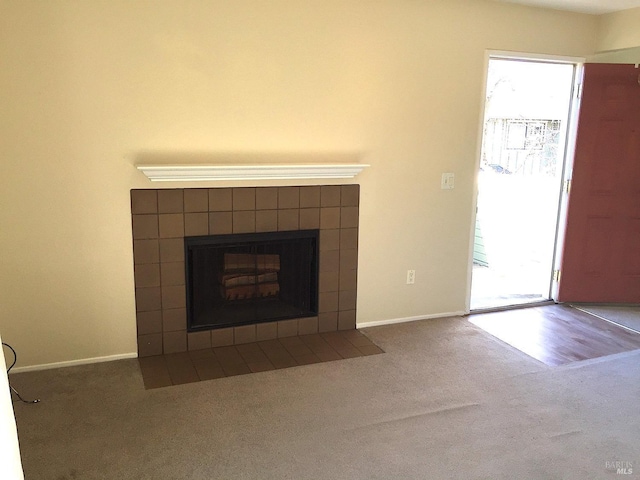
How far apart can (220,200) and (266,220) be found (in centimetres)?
32

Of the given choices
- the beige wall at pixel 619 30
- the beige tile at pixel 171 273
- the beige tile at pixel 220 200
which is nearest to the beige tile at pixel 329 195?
the beige tile at pixel 220 200

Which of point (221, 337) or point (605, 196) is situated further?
point (605, 196)

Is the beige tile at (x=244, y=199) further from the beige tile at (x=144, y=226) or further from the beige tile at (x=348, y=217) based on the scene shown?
the beige tile at (x=348, y=217)

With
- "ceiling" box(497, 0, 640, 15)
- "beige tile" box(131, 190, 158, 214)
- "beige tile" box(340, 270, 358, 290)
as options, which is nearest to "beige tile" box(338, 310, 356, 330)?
"beige tile" box(340, 270, 358, 290)

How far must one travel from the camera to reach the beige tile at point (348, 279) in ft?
12.0

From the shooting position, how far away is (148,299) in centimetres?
318

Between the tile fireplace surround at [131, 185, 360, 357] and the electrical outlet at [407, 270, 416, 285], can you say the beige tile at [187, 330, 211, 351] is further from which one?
the electrical outlet at [407, 270, 416, 285]

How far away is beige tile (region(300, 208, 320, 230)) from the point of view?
3.46 metres

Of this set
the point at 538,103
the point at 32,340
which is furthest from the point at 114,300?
the point at 538,103

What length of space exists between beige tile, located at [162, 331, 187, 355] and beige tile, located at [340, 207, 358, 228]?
1.26m

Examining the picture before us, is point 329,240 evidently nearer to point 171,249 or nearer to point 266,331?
point 266,331

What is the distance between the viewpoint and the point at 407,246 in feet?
12.5

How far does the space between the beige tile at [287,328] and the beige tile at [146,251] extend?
3.05ft

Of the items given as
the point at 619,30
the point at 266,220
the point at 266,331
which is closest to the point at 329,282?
the point at 266,331
